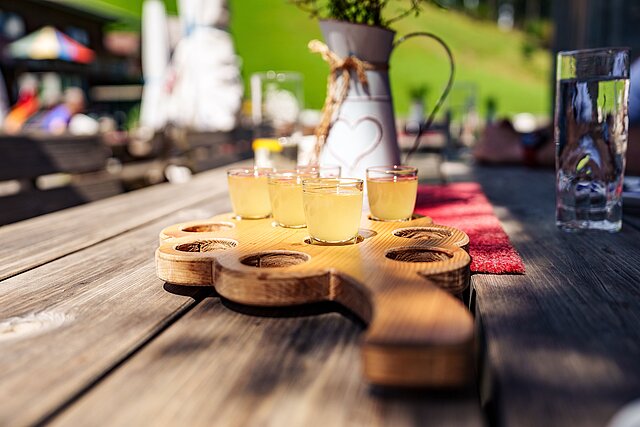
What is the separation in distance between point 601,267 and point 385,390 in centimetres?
53

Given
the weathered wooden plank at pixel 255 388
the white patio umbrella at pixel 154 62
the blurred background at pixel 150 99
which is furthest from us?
the white patio umbrella at pixel 154 62

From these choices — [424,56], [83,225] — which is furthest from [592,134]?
[424,56]

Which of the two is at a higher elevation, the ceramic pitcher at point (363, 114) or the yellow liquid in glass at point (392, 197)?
the ceramic pitcher at point (363, 114)

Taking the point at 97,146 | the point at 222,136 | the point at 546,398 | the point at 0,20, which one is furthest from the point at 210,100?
the point at 0,20

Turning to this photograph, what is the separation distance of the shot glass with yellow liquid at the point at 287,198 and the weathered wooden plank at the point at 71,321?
22 centimetres

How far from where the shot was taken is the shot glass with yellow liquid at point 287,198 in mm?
937

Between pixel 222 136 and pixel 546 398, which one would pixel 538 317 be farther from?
pixel 222 136

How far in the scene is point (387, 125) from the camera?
47.3 inches

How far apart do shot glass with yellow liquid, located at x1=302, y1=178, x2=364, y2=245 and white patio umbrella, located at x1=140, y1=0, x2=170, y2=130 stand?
5.74 m

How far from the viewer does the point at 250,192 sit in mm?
1038

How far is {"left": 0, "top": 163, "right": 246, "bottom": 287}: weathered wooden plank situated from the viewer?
105 cm

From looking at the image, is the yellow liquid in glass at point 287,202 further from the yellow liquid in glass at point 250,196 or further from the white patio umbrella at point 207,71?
the white patio umbrella at point 207,71

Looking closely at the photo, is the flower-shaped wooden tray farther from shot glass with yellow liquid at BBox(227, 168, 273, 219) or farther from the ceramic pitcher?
the ceramic pitcher

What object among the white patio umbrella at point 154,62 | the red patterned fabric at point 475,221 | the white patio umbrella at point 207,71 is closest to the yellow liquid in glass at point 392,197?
the red patterned fabric at point 475,221
